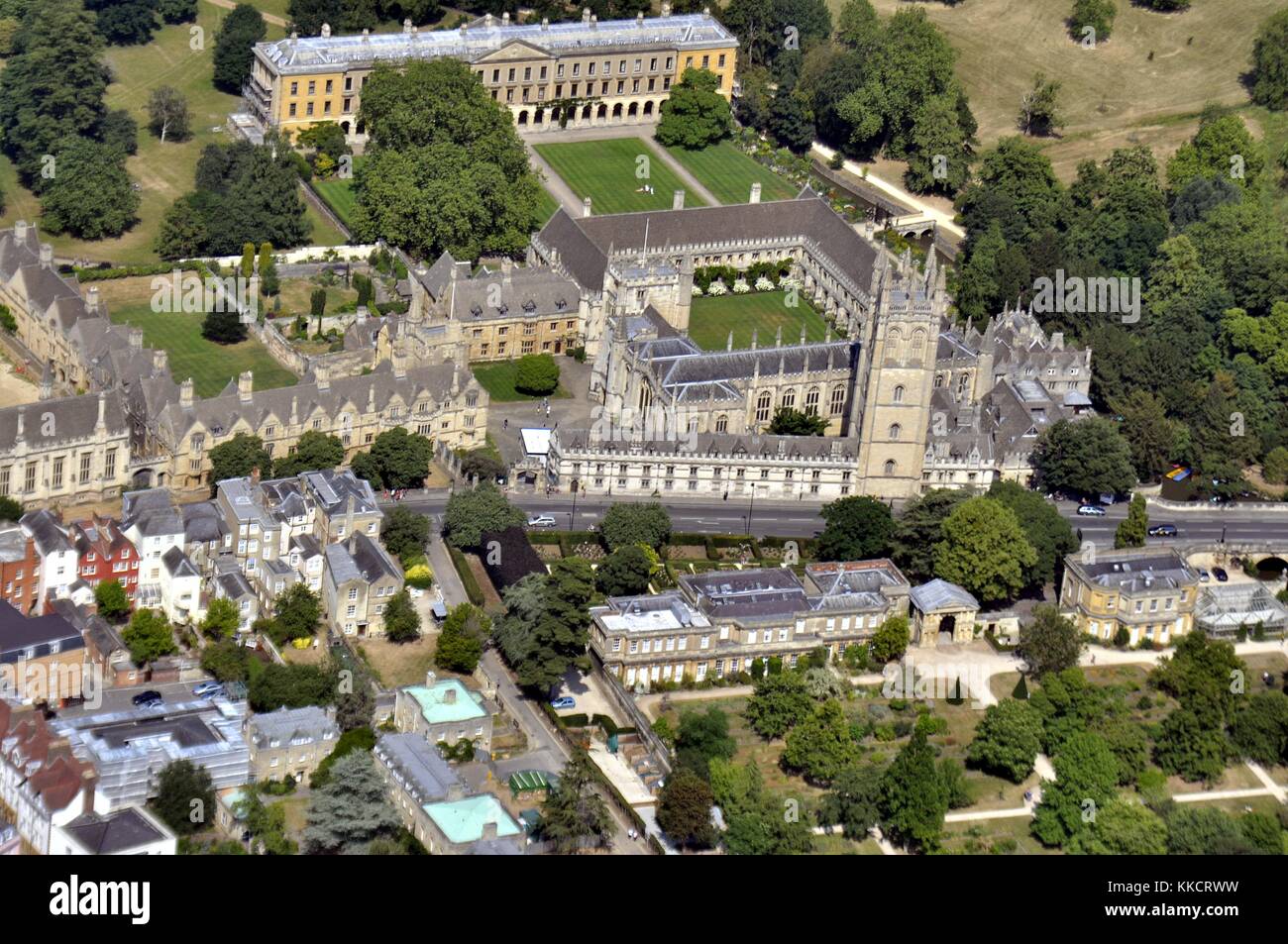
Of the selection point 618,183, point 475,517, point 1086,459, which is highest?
point 618,183

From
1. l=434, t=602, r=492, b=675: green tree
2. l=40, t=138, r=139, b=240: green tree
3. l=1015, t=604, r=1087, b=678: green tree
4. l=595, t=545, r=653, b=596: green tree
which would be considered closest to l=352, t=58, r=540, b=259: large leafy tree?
l=40, t=138, r=139, b=240: green tree

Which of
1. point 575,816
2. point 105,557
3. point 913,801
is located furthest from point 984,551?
point 105,557

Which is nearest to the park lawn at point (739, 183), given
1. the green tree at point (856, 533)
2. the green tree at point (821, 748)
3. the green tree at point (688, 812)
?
the green tree at point (856, 533)

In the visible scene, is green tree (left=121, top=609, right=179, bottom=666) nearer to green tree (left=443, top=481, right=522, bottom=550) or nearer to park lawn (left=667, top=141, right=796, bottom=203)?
green tree (left=443, top=481, right=522, bottom=550)

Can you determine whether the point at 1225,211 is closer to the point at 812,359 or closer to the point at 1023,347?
the point at 1023,347

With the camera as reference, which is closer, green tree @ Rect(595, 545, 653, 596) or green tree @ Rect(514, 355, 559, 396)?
green tree @ Rect(595, 545, 653, 596)

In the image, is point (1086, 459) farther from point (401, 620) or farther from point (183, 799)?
point (183, 799)
